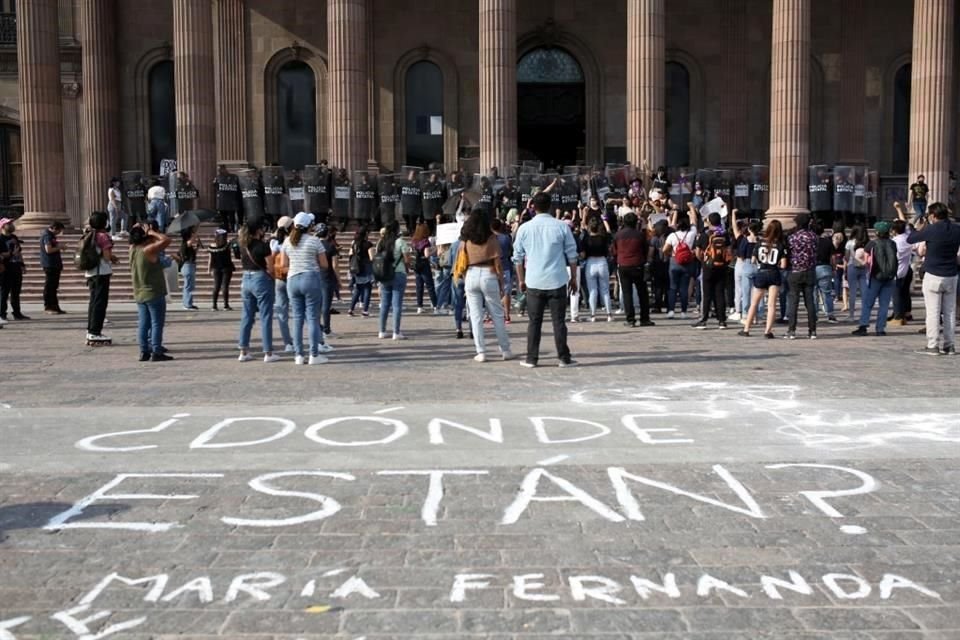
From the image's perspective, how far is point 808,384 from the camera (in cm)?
1034

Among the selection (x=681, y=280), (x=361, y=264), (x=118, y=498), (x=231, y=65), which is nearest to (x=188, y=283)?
(x=361, y=264)

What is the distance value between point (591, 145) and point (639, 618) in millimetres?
28901

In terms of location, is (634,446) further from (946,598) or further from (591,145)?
(591,145)

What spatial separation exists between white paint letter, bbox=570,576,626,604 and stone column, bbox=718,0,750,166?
1116 inches

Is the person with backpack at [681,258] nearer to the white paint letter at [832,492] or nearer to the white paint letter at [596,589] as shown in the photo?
the white paint letter at [832,492]

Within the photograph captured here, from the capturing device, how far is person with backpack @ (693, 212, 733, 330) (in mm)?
15977

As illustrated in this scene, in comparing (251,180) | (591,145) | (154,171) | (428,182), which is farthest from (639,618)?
(154,171)

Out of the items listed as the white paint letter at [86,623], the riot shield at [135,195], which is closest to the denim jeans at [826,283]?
the white paint letter at [86,623]

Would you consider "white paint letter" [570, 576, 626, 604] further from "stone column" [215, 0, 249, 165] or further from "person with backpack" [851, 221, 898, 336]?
"stone column" [215, 0, 249, 165]

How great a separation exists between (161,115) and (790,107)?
18848mm

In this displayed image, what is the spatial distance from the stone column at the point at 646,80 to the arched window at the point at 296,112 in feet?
35.4

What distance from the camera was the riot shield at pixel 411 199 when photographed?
25.1m

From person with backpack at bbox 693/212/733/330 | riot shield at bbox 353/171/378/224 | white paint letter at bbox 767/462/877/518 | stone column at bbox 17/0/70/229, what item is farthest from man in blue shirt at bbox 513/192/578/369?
stone column at bbox 17/0/70/229

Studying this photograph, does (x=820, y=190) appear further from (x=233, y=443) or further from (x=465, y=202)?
(x=233, y=443)
